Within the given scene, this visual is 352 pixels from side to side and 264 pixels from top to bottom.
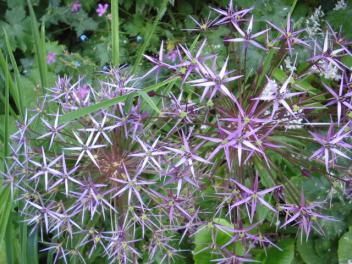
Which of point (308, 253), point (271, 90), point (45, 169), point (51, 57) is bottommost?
point (308, 253)

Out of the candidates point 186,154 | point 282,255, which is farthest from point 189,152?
point 282,255

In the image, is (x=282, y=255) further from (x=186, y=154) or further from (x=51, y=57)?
(x=51, y=57)

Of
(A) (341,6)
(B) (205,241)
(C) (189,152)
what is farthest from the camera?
(A) (341,6)

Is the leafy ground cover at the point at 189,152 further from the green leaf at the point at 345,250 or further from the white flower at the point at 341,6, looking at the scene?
the white flower at the point at 341,6

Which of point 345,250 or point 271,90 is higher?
point 271,90

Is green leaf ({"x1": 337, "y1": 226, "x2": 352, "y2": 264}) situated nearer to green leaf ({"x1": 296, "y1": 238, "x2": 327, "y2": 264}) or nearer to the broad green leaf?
green leaf ({"x1": 296, "y1": 238, "x2": 327, "y2": 264})

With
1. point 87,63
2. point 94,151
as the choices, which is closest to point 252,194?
point 94,151

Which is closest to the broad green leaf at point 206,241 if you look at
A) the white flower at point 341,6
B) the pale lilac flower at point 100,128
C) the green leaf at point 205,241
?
the green leaf at point 205,241
